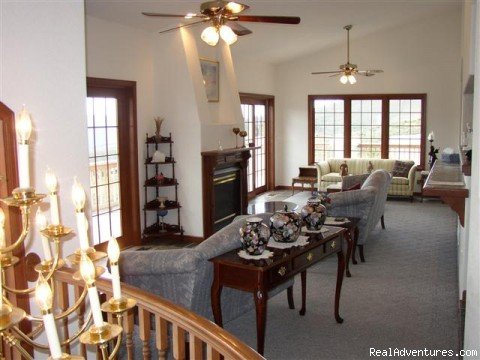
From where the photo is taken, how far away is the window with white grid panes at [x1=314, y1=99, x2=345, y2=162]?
38.1ft

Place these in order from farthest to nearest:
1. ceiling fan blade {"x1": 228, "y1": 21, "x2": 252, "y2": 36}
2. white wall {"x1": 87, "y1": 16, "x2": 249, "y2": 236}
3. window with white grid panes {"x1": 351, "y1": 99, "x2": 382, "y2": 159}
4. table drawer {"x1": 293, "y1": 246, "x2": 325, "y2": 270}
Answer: window with white grid panes {"x1": 351, "y1": 99, "x2": 382, "y2": 159} < white wall {"x1": 87, "y1": 16, "x2": 249, "y2": 236} < ceiling fan blade {"x1": 228, "y1": 21, "x2": 252, "y2": 36} < table drawer {"x1": 293, "y1": 246, "x2": 325, "y2": 270}

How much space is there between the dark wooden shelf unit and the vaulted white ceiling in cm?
153

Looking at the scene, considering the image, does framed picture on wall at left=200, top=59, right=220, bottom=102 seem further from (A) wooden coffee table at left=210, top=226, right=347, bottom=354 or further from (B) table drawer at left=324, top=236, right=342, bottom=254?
(A) wooden coffee table at left=210, top=226, right=347, bottom=354

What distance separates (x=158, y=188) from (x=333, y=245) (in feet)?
12.8

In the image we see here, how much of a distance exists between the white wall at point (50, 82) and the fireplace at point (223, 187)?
13.6 ft

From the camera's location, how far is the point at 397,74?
10.9m

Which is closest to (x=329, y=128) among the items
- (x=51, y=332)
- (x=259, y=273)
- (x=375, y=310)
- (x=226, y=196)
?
(x=226, y=196)

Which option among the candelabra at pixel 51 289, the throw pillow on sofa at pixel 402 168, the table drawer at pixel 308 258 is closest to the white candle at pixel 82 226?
the candelabra at pixel 51 289

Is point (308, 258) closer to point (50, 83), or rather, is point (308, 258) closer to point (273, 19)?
point (50, 83)

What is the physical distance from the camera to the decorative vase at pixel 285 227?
12.0 feet

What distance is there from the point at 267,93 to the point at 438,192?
783cm

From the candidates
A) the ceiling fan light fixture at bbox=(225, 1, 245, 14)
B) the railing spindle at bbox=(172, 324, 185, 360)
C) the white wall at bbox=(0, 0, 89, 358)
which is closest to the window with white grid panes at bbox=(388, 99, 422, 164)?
the ceiling fan light fixture at bbox=(225, 1, 245, 14)

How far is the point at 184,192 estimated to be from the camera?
7.37 meters

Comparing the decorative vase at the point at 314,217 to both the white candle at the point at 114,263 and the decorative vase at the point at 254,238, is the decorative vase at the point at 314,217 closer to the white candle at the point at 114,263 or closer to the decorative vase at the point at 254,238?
the decorative vase at the point at 254,238
